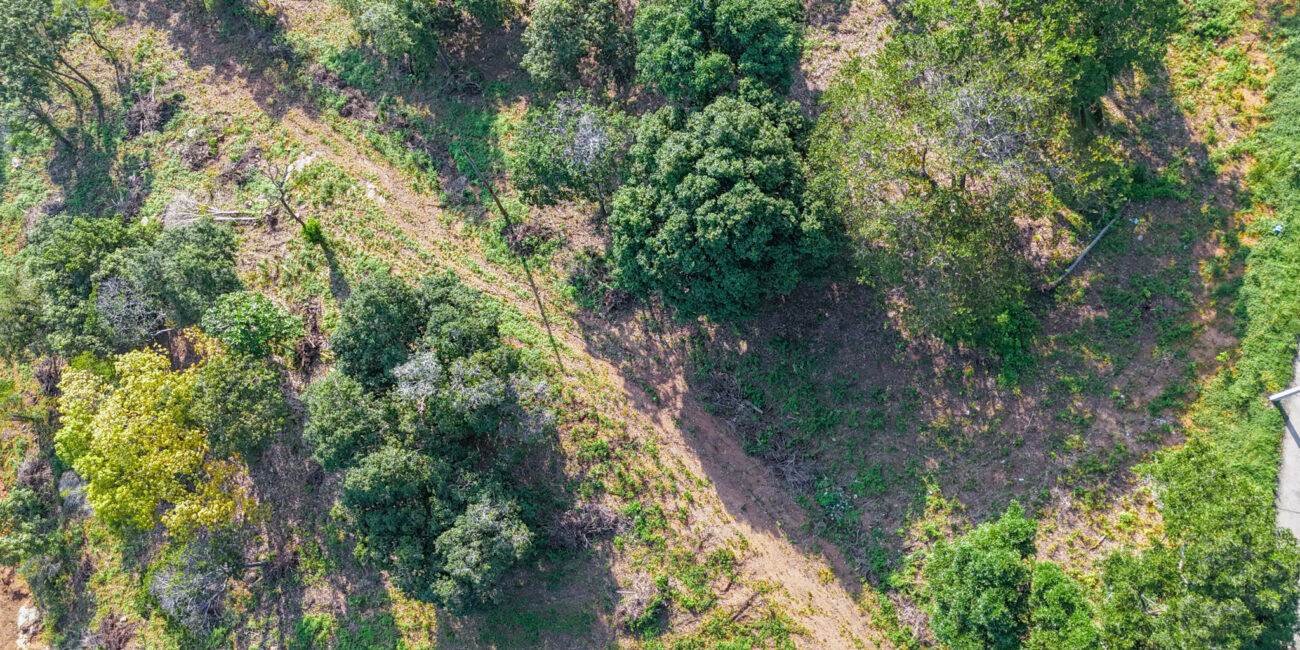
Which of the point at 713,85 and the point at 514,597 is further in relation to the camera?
the point at 514,597

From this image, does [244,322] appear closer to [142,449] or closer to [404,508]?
[142,449]

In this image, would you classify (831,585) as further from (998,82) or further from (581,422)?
(998,82)

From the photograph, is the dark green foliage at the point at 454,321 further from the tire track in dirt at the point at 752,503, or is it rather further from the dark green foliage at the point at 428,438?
the tire track in dirt at the point at 752,503

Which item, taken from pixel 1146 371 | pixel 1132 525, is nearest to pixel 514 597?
pixel 1132 525

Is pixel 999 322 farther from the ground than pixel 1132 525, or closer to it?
farther from the ground

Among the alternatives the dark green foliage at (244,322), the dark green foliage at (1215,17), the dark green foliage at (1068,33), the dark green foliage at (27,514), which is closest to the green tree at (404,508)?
the dark green foliage at (244,322)

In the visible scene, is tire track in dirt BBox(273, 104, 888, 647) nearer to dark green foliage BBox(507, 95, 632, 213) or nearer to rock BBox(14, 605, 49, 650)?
dark green foliage BBox(507, 95, 632, 213)

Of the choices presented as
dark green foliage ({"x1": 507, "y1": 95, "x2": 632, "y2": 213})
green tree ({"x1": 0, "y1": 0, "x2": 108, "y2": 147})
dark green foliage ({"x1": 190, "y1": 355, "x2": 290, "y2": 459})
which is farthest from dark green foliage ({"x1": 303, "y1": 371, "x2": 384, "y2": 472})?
green tree ({"x1": 0, "y1": 0, "x2": 108, "y2": 147})
